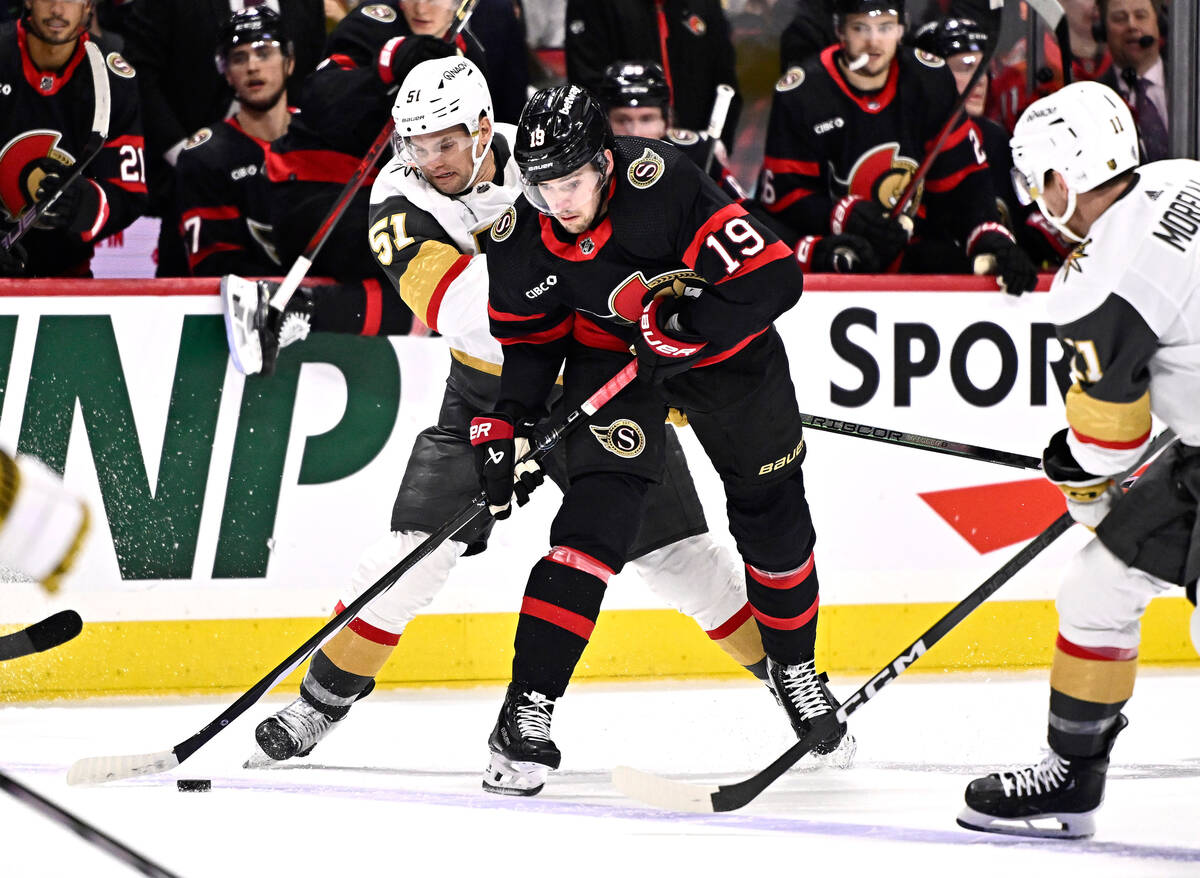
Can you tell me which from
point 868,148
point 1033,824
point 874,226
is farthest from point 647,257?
point 868,148

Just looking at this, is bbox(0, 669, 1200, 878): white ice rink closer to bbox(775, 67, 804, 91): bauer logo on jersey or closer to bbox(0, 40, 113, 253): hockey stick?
bbox(0, 40, 113, 253): hockey stick

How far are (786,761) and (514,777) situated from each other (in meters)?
0.48

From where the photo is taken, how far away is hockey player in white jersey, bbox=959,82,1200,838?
6.72ft

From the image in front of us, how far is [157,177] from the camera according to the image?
4172 millimetres

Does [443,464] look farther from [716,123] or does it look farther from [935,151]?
[935,151]

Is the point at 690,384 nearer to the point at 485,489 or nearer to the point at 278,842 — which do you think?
the point at 485,489

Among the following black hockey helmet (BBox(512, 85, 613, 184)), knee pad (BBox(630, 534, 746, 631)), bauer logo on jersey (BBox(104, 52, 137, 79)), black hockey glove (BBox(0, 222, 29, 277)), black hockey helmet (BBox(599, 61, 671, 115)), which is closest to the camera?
black hockey helmet (BBox(512, 85, 613, 184))

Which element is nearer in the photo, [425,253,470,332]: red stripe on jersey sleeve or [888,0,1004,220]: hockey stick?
[425,253,470,332]: red stripe on jersey sleeve

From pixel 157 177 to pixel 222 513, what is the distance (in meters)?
1.14

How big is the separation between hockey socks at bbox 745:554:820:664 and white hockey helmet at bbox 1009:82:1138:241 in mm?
986

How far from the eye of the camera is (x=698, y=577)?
118 inches

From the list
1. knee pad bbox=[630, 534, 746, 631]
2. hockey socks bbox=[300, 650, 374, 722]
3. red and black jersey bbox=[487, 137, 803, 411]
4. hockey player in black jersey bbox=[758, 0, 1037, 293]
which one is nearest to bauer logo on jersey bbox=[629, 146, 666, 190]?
red and black jersey bbox=[487, 137, 803, 411]

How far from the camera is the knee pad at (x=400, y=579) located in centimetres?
295

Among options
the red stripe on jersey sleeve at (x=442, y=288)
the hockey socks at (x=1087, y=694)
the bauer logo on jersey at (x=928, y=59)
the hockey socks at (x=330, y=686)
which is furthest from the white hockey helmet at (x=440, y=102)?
the bauer logo on jersey at (x=928, y=59)
